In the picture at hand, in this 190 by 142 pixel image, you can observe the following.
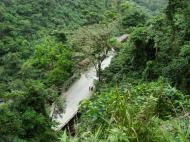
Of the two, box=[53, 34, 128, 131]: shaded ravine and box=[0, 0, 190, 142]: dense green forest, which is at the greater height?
box=[0, 0, 190, 142]: dense green forest

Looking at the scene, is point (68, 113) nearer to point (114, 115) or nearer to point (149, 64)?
point (149, 64)

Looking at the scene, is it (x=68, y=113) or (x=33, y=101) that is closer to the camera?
(x=33, y=101)

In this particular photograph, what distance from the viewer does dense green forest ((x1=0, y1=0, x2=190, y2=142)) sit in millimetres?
4426

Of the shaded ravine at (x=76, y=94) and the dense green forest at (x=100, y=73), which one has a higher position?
the dense green forest at (x=100, y=73)

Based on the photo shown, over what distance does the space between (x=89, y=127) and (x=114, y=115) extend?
6.06 feet

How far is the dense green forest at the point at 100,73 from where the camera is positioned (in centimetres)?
443

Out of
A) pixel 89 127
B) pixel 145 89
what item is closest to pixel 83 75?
pixel 145 89

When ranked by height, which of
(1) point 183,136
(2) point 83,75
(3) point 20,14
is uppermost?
(1) point 183,136

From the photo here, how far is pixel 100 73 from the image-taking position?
23484 mm

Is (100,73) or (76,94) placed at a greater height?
(100,73)

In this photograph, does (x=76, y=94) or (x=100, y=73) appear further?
(x=76, y=94)

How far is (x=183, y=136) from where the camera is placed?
13.0 ft

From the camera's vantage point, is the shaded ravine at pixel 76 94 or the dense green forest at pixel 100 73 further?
the shaded ravine at pixel 76 94

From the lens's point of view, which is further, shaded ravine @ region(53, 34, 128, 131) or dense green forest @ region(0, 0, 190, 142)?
shaded ravine @ region(53, 34, 128, 131)
